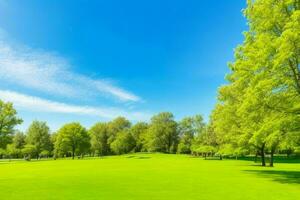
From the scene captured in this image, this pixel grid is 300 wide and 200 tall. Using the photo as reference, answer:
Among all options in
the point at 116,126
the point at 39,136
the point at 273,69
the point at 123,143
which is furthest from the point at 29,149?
the point at 273,69

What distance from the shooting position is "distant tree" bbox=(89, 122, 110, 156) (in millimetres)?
121250

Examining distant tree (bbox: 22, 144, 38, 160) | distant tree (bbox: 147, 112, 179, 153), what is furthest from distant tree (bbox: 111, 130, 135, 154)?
distant tree (bbox: 22, 144, 38, 160)

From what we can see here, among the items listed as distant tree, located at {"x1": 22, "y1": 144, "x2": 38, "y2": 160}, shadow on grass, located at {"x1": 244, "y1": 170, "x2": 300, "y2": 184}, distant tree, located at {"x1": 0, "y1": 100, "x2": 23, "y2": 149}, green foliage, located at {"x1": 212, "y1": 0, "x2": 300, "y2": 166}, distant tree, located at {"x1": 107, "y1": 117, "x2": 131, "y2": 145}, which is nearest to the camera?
green foliage, located at {"x1": 212, "y1": 0, "x2": 300, "y2": 166}

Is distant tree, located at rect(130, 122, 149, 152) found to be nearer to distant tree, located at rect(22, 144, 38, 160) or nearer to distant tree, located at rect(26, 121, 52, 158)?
distant tree, located at rect(26, 121, 52, 158)

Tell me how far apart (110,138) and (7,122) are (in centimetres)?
5685

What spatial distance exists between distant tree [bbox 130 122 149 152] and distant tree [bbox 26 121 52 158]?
3768 centimetres

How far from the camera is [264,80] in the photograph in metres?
18.4

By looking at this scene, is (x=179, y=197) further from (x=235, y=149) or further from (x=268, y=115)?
(x=235, y=149)

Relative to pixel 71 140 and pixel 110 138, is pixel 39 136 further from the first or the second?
pixel 110 138

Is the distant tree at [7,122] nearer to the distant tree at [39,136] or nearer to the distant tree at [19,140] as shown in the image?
the distant tree at [39,136]

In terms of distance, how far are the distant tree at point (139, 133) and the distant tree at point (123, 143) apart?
2.72 metres

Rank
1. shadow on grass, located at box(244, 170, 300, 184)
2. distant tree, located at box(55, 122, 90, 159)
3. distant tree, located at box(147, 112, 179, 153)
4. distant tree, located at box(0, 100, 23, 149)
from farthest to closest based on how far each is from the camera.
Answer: distant tree, located at box(147, 112, 179, 153)
distant tree, located at box(55, 122, 90, 159)
distant tree, located at box(0, 100, 23, 149)
shadow on grass, located at box(244, 170, 300, 184)

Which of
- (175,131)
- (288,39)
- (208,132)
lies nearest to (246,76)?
(288,39)

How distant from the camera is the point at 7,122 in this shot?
227 feet
